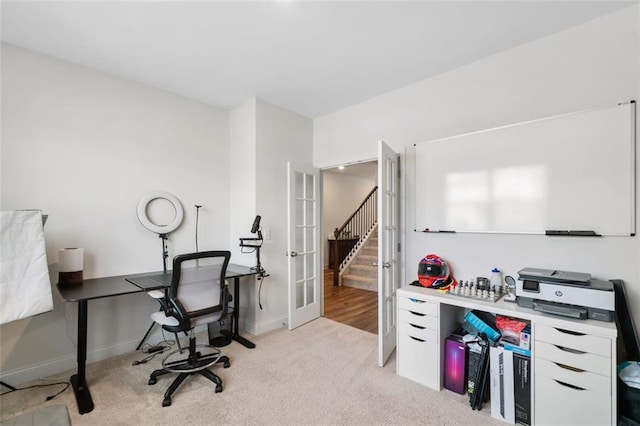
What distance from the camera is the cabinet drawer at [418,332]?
2.15 m

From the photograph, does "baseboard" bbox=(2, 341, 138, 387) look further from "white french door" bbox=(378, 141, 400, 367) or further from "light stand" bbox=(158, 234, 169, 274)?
"white french door" bbox=(378, 141, 400, 367)

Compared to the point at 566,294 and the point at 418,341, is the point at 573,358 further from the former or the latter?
the point at 418,341

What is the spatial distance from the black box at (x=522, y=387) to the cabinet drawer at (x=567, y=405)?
48mm

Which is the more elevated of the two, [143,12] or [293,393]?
[143,12]

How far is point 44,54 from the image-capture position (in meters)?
2.37

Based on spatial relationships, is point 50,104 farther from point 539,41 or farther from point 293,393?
point 539,41

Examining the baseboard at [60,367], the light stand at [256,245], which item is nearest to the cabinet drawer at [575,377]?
the light stand at [256,245]

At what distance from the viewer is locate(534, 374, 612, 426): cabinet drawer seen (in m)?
1.54

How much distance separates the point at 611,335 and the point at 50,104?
14.5 feet

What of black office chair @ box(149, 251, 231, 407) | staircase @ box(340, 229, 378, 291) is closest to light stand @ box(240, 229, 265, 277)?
black office chair @ box(149, 251, 231, 407)

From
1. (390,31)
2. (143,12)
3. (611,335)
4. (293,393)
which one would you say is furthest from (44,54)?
(611,335)

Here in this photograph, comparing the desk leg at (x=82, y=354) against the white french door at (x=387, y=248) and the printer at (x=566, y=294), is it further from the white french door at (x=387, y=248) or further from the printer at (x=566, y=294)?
the printer at (x=566, y=294)

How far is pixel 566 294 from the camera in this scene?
172 centimetres

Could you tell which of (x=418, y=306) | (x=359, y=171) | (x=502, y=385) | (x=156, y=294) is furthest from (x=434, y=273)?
(x=359, y=171)
